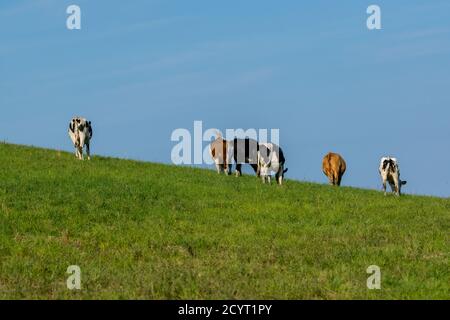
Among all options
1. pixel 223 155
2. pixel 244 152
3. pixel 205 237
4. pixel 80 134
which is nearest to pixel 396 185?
pixel 244 152

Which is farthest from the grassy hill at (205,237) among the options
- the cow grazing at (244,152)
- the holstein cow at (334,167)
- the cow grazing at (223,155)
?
the holstein cow at (334,167)

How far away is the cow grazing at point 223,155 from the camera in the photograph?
37.9 m

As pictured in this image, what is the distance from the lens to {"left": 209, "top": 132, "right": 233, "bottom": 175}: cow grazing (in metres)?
37.9

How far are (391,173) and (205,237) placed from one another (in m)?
16.7

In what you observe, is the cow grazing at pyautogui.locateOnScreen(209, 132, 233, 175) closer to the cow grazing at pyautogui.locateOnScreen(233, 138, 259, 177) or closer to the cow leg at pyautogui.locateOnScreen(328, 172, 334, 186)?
the cow grazing at pyautogui.locateOnScreen(233, 138, 259, 177)

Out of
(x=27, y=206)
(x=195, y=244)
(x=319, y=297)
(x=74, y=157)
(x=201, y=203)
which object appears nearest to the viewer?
(x=319, y=297)

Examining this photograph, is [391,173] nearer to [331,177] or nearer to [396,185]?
[396,185]

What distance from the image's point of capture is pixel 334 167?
4309 centimetres

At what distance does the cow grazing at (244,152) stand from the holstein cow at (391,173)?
20.8ft

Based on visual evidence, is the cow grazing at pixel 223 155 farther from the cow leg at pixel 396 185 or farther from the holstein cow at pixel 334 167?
the cow leg at pixel 396 185
